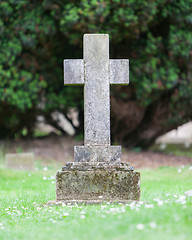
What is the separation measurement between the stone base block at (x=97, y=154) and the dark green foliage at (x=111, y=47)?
5.54 meters

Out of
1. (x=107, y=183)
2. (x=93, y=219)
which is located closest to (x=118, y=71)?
(x=107, y=183)

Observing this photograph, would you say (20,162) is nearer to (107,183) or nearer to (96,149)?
(96,149)

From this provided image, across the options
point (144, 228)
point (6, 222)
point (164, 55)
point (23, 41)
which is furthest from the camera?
point (164, 55)

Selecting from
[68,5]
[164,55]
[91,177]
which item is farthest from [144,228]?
[164,55]

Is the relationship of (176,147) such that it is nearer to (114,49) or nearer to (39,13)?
(114,49)

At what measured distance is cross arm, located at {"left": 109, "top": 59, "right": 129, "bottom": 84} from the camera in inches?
236

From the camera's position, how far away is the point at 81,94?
12.7 metres

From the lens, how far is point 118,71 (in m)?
6.03

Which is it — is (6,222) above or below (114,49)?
below

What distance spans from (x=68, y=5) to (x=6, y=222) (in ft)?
23.8

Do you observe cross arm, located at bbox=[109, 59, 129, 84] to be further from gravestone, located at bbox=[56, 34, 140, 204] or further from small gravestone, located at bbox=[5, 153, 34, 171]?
small gravestone, located at bbox=[5, 153, 34, 171]

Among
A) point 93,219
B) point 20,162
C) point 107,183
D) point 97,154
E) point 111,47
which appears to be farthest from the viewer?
point 111,47

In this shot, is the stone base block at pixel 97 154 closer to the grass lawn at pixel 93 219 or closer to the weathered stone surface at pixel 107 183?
the weathered stone surface at pixel 107 183

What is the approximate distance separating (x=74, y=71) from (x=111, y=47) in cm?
618
